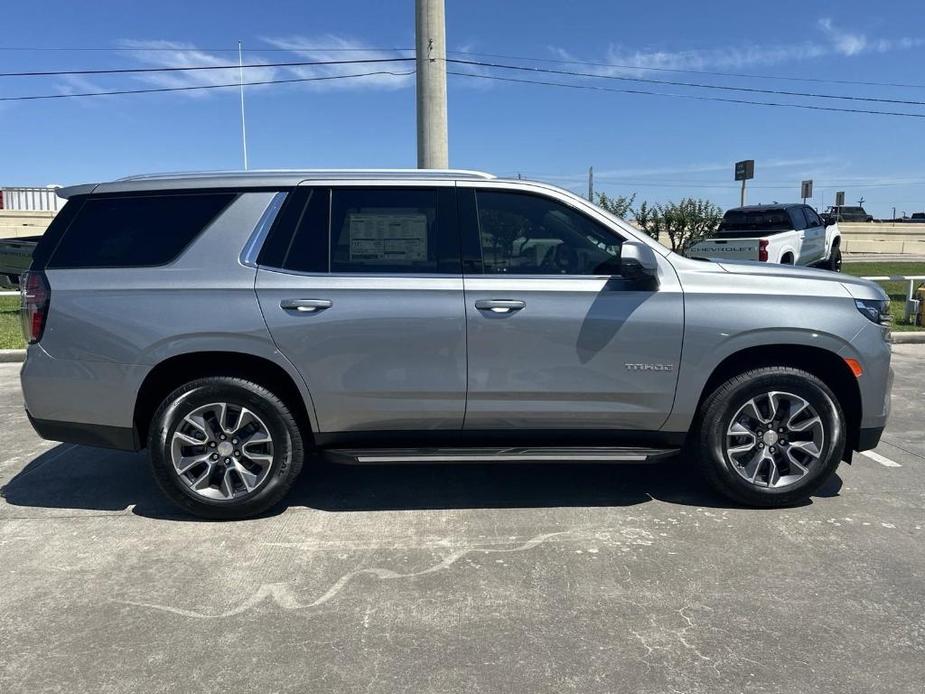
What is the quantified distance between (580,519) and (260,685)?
2.06 metres

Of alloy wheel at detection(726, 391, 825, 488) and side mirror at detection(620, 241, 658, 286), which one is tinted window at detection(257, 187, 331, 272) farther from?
alloy wheel at detection(726, 391, 825, 488)

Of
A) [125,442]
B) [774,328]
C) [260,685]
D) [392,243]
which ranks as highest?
[392,243]

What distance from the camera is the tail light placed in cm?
381

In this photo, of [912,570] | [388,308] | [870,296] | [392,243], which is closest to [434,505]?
[388,308]

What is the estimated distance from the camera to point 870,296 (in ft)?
13.1

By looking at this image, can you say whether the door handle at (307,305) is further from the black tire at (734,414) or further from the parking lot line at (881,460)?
the parking lot line at (881,460)

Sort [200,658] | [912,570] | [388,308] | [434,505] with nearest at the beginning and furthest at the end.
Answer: [200,658] < [912,570] < [388,308] < [434,505]

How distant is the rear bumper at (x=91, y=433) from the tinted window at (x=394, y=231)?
1.51 meters

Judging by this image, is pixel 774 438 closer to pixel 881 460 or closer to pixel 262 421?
pixel 881 460

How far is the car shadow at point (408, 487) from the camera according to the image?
4.27m

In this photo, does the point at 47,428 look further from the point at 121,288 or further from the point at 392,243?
the point at 392,243

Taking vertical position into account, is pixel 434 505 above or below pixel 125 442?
below

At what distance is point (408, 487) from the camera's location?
180 inches

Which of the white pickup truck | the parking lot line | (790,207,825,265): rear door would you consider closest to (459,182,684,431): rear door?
the parking lot line
